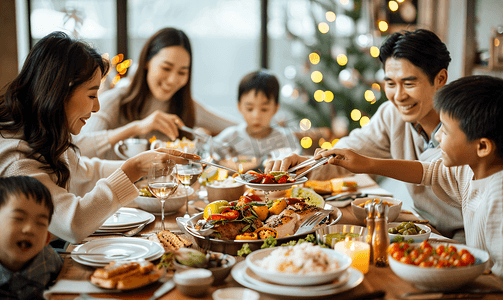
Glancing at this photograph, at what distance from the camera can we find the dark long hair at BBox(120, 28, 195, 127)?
9.86 ft

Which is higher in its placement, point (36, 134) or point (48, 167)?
point (36, 134)

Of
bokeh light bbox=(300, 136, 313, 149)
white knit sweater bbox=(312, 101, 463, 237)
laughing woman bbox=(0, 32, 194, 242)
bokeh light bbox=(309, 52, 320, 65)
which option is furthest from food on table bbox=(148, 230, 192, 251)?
bokeh light bbox=(309, 52, 320, 65)

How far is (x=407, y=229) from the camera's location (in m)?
1.31

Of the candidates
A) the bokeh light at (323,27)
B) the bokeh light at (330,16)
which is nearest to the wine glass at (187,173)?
the bokeh light at (323,27)

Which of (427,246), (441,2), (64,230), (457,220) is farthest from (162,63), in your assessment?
(441,2)

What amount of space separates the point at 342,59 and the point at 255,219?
336 centimetres

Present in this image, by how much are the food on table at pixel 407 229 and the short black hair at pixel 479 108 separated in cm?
33

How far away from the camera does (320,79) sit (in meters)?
4.42

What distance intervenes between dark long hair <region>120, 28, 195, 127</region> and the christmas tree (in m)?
1.54

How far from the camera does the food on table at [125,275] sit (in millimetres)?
948

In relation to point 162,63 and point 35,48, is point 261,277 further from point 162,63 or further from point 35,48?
point 162,63

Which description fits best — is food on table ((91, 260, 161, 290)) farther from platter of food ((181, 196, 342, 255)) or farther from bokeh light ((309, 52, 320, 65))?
bokeh light ((309, 52, 320, 65))

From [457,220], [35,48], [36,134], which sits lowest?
[457,220]

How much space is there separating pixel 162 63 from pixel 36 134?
5.71 ft
